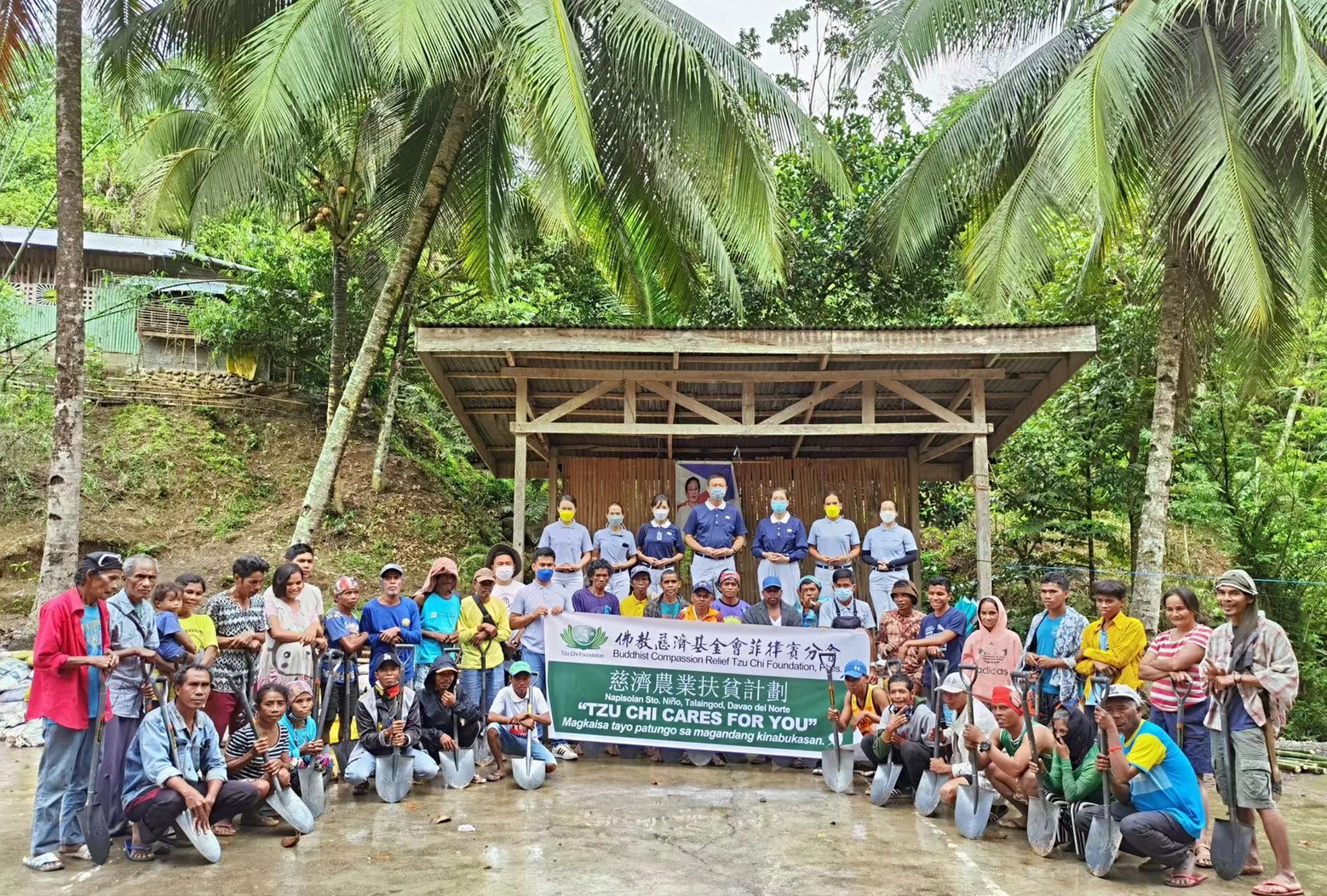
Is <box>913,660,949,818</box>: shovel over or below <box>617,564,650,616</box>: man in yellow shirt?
below

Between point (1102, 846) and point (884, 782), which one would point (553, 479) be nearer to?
point (884, 782)

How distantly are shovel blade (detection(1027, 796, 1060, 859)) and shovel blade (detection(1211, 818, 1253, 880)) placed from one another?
81 cm

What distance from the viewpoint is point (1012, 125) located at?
40.9 feet

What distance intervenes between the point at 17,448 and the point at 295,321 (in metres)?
5.07

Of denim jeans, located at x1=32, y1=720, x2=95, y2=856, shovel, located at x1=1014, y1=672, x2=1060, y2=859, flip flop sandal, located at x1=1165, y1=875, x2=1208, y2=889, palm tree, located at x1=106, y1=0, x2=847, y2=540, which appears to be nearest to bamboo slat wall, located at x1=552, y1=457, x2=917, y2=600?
palm tree, located at x1=106, y1=0, x2=847, y2=540

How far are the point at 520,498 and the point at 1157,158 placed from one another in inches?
286

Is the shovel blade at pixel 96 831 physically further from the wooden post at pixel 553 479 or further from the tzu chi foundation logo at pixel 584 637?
the wooden post at pixel 553 479

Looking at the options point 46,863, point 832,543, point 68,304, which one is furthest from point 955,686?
point 68,304

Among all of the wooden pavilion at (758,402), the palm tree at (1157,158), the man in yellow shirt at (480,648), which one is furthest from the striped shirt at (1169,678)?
the man in yellow shirt at (480,648)

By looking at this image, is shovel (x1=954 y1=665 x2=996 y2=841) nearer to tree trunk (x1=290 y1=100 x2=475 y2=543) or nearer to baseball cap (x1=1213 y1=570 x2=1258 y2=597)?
baseball cap (x1=1213 y1=570 x2=1258 y2=597)

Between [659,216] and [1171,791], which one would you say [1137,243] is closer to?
[659,216]

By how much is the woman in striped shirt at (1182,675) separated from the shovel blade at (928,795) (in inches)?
56.6

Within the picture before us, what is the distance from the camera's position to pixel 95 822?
18.8 ft

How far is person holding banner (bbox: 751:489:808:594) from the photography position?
10.7m
